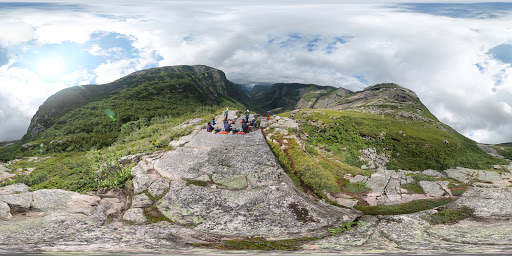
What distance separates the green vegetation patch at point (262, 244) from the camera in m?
9.33

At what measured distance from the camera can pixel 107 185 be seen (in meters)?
14.4

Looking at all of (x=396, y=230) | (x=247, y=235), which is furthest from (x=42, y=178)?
(x=396, y=230)

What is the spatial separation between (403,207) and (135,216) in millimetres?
19668

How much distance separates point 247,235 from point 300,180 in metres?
8.23

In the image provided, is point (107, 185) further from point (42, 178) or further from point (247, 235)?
point (247, 235)

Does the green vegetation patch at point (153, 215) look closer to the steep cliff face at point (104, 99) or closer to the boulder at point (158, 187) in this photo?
the boulder at point (158, 187)

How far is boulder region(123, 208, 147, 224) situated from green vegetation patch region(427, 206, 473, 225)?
17.4 metres

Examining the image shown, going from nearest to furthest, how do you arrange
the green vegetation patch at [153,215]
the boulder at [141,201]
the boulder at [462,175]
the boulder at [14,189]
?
the green vegetation patch at [153,215]
the boulder at [141,201]
the boulder at [14,189]
the boulder at [462,175]

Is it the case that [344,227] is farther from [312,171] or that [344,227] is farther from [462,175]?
[462,175]

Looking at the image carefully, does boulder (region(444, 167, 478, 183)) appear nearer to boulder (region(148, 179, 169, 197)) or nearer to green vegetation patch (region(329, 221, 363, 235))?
green vegetation patch (region(329, 221, 363, 235))

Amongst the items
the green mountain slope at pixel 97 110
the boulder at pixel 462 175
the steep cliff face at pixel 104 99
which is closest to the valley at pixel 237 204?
the boulder at pixel 462 175

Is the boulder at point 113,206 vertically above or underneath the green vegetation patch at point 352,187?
above

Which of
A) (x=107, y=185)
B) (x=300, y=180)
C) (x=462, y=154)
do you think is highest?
(x=107, y=185)

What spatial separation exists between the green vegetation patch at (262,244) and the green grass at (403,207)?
24.4 ft
